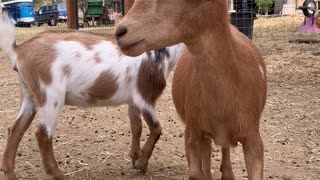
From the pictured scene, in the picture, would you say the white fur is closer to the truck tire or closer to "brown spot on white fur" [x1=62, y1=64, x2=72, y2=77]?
"brown spot on white fur" [x1=62, y1=64, x2=72, y2=77]

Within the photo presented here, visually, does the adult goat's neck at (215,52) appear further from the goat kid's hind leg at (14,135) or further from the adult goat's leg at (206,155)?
the goat kid's hind leg at (14,135)

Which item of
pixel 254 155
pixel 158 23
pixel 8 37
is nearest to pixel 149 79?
pixel 8 37

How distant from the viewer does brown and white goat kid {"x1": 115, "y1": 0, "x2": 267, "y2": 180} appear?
230 cm

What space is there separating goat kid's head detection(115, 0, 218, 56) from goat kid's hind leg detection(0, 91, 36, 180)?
77.7 inches

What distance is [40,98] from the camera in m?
3.72

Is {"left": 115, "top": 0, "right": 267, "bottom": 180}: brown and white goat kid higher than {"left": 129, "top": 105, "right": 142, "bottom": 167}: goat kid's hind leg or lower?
higher

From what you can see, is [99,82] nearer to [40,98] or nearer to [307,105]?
[40,98]

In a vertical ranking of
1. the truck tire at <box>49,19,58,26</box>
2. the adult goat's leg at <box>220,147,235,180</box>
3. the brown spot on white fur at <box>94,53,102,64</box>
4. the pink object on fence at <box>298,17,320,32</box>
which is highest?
the brown spot on white fur at <box>94,53,102,64</box>

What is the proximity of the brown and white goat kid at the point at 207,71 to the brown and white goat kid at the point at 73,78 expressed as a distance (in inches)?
30.7

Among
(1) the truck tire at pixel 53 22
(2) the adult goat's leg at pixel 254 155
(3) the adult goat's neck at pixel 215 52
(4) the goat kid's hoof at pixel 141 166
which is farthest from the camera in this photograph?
(1) the truck tire at pixel 53 22

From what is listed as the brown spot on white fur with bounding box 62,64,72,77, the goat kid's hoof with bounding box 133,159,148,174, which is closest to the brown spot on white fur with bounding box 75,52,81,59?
the brown spot on white fur with bounding box 62,64,72,77

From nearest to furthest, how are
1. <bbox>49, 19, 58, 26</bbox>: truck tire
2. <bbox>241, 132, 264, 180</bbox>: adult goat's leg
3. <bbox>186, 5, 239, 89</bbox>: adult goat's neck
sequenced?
<bbox>186, 5, 239, 89</bbox>: adult goat's neck < <bbox>241, 132, 264, 180</bbox>: adult goat's leg < <bbox>49, 19, 58, 26</bbox>: truck tire

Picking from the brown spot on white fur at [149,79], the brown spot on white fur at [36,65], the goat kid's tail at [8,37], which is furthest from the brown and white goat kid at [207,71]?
the goat kid's tail at [8,37]

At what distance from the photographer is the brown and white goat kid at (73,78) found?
3734 millimetres
